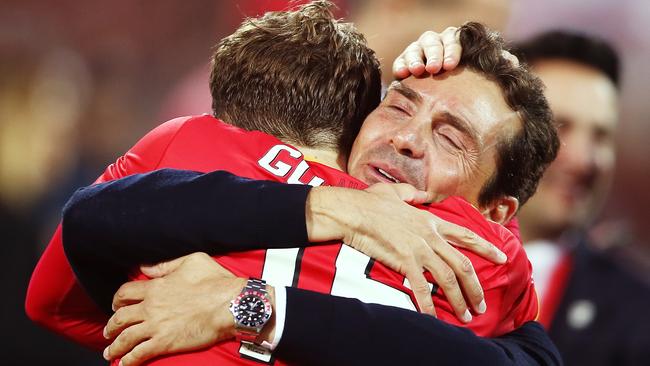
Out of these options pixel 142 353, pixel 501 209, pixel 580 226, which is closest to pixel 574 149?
pixel 580 226

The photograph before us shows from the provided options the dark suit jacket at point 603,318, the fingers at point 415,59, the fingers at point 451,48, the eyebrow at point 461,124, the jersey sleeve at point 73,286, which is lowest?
the dark suit jacket at point 603,318

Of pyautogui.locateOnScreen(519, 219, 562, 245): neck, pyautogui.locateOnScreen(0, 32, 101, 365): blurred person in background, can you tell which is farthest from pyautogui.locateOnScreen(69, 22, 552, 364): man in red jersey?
pyautogui.locateOnScreen(0, 32, 101, 365): blurred person in background

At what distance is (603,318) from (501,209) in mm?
1641

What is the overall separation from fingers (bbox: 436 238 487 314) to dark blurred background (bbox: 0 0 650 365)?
1996 millimetres

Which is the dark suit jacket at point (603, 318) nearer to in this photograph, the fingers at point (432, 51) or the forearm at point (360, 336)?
the fingers at point (432, 51)

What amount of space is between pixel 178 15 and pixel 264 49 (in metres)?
4.34

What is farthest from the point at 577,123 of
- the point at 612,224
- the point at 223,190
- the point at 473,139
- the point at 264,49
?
the point at 223,190

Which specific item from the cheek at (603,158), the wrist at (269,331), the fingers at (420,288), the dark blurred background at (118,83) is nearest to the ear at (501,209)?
the fingers at (420,288)

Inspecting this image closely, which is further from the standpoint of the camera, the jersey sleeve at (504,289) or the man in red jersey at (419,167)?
the jersey sleeve at (504,289)

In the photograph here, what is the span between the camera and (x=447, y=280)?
197cm

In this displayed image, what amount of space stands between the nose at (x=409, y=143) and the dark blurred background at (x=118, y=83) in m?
1.60

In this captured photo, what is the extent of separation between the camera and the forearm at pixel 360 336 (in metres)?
1.86

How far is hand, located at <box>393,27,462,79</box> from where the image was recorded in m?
2.41

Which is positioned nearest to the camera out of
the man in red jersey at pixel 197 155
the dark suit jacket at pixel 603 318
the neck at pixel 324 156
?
the man in red jersey at pixel 197 155
